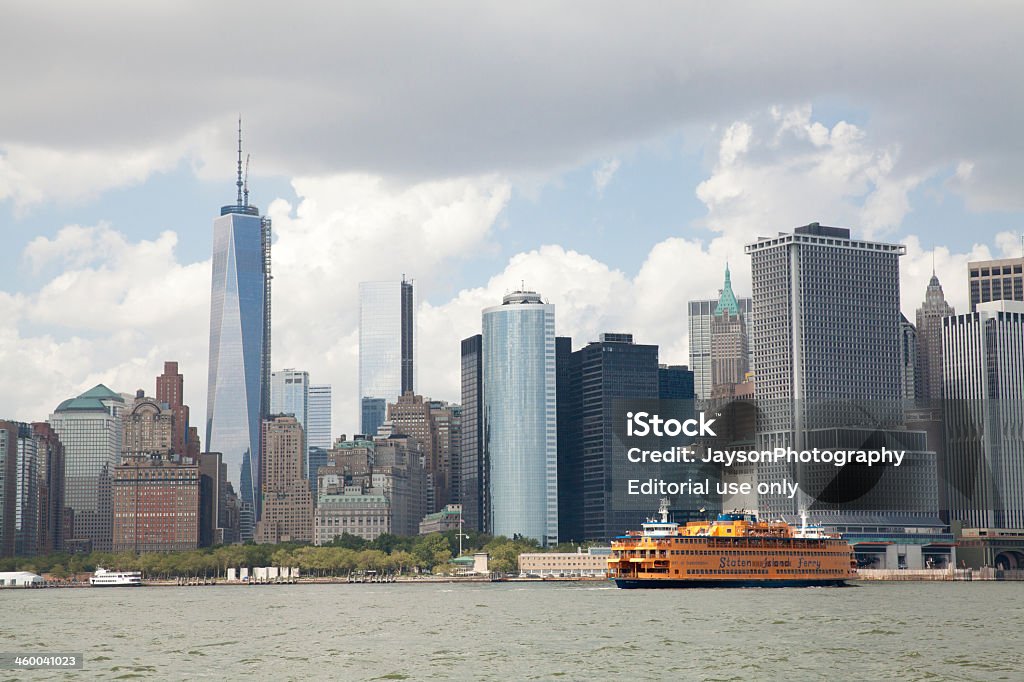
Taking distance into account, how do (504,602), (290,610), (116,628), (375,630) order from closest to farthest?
(375,630) → (116,628) → (290,610) → (504,602)

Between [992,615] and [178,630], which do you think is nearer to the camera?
[178,630]

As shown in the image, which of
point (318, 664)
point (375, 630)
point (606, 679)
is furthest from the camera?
point (375, 630)

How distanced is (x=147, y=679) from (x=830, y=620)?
67201 millimetres

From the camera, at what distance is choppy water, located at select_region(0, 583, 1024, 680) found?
9356 cm

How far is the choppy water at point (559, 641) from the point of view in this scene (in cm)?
9356

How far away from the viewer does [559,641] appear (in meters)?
115

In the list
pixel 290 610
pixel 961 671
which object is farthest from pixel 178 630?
pixel 961 671

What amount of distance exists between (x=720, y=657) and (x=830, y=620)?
38.5m

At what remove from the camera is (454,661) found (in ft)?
328

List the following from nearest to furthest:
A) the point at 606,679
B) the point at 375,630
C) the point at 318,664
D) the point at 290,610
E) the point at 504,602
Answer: the point at 606,679 → the point at 318,664 → the point at 375,630 → the point at 290,610 → the point at 504,602

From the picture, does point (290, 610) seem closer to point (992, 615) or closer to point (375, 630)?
point (375, 630)

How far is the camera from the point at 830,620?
136375 millimetres

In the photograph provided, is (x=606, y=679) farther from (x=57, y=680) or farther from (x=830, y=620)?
(x=830, y=620)

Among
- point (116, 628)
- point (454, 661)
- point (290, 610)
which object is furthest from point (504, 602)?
point (454, 661)
